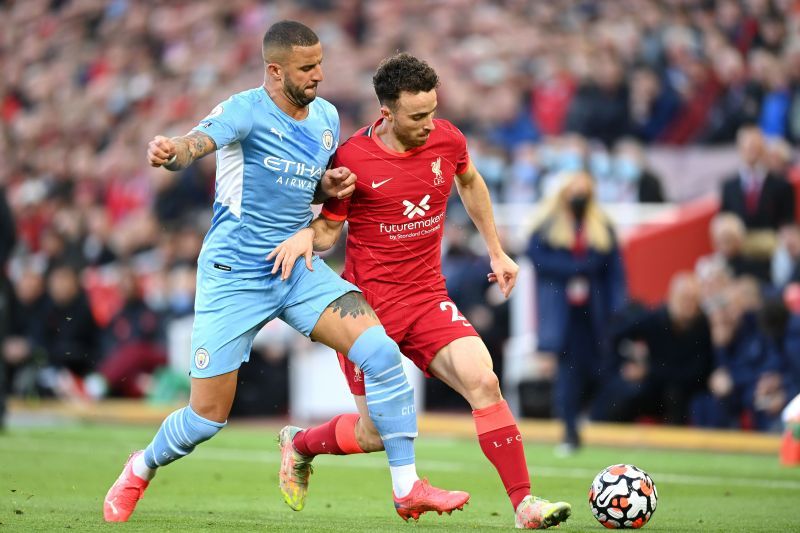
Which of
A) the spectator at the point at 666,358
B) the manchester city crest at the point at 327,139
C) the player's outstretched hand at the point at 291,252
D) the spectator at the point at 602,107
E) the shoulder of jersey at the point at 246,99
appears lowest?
the spectator at the point at 666,358

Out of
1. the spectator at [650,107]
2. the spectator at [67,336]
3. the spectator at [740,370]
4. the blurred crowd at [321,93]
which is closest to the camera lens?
the spectator at [740,370]

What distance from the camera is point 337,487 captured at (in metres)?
9.81

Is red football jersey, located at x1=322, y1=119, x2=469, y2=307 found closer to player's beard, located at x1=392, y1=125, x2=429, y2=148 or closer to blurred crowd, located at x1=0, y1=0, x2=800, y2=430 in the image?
player's beard, located at x1=392, y1=125, x2=429, y2=148

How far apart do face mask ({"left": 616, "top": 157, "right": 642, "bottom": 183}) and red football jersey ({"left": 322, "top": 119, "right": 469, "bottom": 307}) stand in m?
9.04

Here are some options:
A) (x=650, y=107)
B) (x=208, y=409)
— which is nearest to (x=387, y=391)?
(x=208, y=409)

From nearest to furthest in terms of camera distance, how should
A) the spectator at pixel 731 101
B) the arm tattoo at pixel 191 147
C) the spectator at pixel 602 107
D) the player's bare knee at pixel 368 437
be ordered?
the arm tattoo at pixel 191 147, the player's bare knee at pixel 368 437, the spectator at pixel 731 101, the spectator at pixel 602 107

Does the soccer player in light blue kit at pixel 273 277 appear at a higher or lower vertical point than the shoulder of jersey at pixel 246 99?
lower

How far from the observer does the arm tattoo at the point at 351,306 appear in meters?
7.15

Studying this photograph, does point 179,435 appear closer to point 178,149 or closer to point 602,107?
point 178,149

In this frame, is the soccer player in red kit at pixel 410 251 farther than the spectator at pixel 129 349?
No

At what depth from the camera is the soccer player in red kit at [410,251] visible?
704cm

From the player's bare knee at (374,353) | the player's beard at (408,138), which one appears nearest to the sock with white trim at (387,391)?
the player's bare knee at (374,353)

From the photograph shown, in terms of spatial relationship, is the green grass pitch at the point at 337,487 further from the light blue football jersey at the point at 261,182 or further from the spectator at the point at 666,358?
the light blue football jersey at the point at 261,182

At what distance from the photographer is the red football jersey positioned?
7320 millimetres
